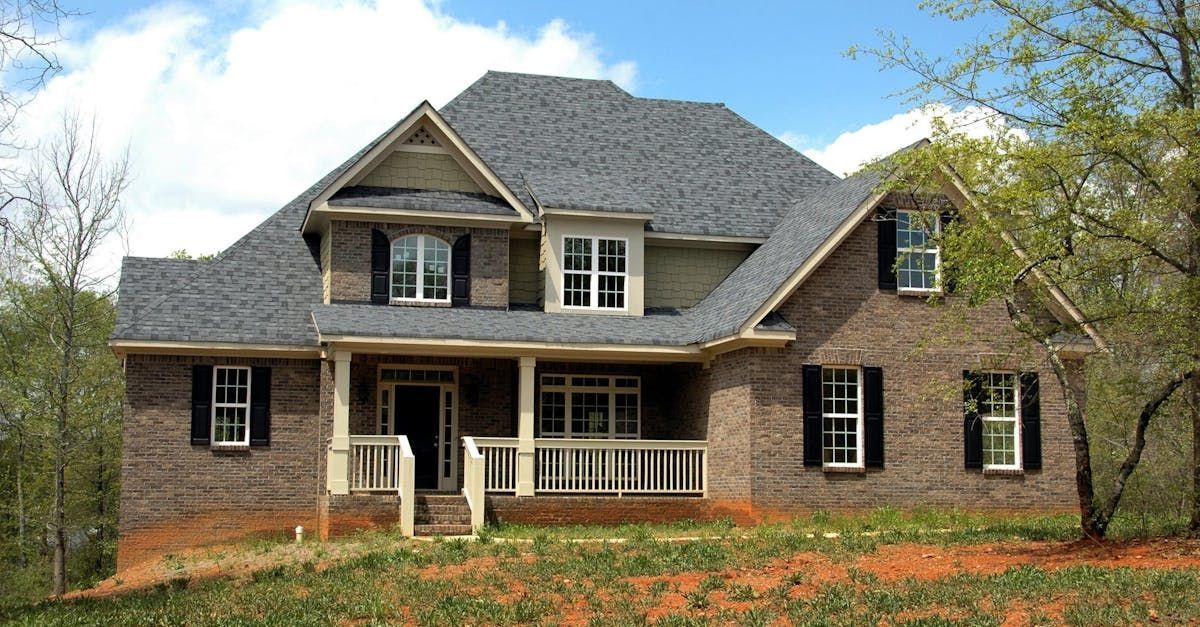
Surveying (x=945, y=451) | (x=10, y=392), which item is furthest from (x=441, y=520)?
(x=10, y=392)

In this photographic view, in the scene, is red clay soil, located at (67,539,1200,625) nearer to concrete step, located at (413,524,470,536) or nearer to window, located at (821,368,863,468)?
concrete step, located at (413,524,470,536)

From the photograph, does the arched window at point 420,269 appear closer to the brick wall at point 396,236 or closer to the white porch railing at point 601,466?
the brick wall at point 396,236

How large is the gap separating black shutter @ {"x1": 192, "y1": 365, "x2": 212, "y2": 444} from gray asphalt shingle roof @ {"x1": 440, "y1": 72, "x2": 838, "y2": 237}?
7.01m

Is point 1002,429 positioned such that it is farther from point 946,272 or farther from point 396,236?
point 396,236

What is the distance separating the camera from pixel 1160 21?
1548 centimetres

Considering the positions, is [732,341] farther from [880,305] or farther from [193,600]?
[193,600]

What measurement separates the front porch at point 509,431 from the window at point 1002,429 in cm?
503

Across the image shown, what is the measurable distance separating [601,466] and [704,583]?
9.54 metres

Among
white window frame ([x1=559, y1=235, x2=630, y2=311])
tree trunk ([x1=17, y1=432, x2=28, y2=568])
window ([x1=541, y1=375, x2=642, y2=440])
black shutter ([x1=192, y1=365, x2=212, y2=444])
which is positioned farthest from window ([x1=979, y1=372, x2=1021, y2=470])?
tree trunk ([x1=17, y1=432, x2=28, y2=568])

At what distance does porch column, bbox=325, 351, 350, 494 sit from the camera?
21.1 metres

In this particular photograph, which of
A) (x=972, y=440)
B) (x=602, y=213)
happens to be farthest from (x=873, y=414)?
(x=602, y=213)

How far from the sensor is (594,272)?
2464 centimetres

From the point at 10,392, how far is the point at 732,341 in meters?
21.9

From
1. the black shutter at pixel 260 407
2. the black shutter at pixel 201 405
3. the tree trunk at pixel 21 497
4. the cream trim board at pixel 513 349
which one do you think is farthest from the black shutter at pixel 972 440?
the tree trunk at pixel 21 497
